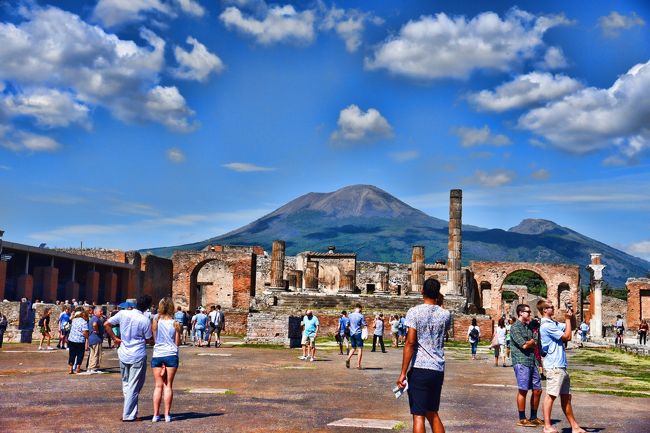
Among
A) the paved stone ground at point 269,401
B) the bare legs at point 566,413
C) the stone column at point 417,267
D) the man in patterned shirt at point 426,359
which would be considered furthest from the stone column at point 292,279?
the man in patterned shirt at point 426,359

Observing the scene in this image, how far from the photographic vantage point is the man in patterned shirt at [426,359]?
264 inches

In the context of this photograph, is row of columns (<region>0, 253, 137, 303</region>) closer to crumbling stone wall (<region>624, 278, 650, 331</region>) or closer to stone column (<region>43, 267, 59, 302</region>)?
stone column (<region>43, 267, 59, 302</region>)

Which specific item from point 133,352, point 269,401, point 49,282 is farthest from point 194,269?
point 133,352

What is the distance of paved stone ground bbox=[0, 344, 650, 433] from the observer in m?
8.87

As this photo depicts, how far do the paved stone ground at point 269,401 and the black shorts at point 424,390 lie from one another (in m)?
1.95

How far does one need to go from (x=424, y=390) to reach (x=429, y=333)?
0.51 m

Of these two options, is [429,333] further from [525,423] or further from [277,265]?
[277,265]

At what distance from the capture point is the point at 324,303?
1415 inches

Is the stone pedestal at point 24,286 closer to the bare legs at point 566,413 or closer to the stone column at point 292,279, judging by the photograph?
the stone column at point 292,279

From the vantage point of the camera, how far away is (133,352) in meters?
9.23

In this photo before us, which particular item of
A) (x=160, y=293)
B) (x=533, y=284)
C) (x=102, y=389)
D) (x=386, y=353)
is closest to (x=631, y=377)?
(x=386, y=353)

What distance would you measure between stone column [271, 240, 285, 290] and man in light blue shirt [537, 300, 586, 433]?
30823mm

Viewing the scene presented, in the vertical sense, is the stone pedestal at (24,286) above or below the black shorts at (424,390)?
above

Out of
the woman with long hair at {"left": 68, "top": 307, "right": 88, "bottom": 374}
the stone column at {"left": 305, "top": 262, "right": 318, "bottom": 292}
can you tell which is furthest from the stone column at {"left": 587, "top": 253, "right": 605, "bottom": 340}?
the woman with long hair at {"left": 68, "top": 307, "right": 88, "bottom": 374}
